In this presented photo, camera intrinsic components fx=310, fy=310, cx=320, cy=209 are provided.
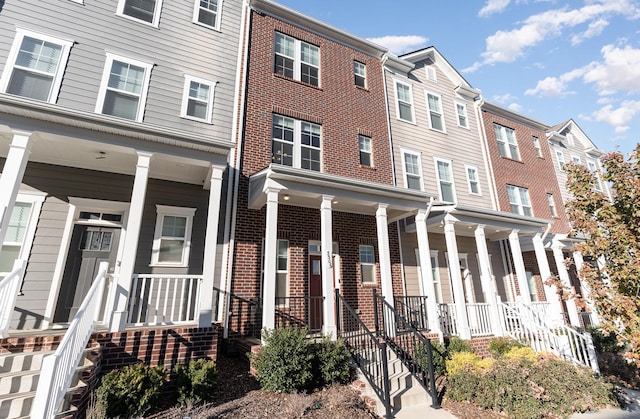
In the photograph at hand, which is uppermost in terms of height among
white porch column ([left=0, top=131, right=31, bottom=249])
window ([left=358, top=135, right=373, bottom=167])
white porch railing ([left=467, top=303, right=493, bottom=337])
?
window ([left=358, top=135, right=373, bottom=167])

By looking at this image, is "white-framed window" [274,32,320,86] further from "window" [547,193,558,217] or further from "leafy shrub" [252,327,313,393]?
"window" [547,193,558,217]

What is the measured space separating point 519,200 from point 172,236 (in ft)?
48.8

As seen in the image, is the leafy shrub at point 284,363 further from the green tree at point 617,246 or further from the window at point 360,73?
the window at point 360,73

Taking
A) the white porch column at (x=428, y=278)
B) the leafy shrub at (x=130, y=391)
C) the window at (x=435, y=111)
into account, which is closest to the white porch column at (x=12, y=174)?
the leafy shrub at (x=130, y=391)

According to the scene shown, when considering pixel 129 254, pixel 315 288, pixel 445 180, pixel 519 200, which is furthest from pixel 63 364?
pixel 519 200

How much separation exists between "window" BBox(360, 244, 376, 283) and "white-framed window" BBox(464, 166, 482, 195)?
603cm

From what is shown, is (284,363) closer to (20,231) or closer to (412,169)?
(20,231)

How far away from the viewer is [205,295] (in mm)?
6047

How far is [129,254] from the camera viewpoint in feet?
18.6

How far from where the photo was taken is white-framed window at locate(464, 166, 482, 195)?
13414 millimetres

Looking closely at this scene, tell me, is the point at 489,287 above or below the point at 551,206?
below

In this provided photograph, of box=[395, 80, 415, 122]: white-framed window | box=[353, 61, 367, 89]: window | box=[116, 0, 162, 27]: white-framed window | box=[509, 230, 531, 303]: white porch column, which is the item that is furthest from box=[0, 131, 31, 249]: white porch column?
box=[509, 230, 531, 303]: white porch column

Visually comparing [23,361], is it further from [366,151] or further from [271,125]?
[366,151]

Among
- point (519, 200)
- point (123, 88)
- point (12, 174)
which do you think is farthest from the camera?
point (519, 200)
